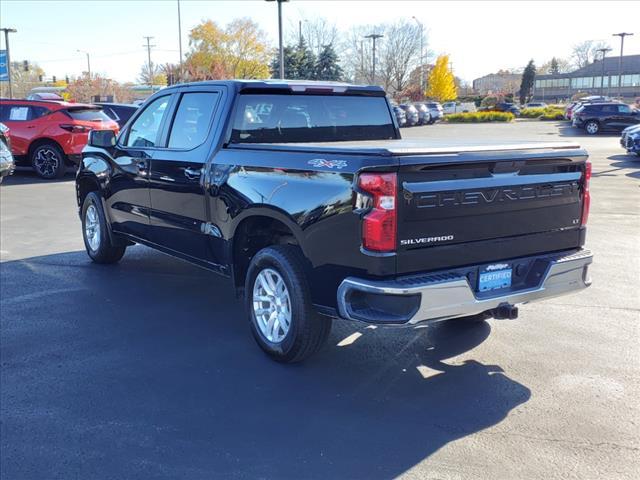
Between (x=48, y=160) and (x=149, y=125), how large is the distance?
11.0 metres

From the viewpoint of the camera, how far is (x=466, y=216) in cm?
410

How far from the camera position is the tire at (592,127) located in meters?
35.3

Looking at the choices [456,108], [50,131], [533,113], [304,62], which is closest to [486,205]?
[50,131]

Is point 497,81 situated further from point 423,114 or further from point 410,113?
point 410,113

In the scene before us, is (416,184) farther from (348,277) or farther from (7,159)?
(7,159)

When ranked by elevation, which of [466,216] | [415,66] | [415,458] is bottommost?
[415,458]

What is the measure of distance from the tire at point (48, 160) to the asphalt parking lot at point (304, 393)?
10.0 meters

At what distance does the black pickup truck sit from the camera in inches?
153

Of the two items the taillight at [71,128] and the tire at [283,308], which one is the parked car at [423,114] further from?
the tire at [283,308]

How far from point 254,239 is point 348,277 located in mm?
1365

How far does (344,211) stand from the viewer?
401cm

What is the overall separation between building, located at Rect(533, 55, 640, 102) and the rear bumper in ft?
358

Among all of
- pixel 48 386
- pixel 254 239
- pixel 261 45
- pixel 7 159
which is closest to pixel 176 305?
pixel 254 239

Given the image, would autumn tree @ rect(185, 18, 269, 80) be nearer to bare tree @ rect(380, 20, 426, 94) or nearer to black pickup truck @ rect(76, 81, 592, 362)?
bare tree @ rect(380, 20, 426, 94)
